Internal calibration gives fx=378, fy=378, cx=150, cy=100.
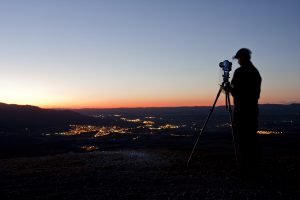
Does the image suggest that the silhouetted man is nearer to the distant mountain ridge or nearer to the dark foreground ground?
the dark foreground ground

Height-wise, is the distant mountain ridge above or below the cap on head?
below

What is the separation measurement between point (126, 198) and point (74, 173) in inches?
126

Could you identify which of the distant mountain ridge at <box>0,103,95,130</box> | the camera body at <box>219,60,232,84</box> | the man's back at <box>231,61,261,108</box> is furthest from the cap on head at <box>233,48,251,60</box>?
the distant mountain ridge at <box>0,103,95,130</box>

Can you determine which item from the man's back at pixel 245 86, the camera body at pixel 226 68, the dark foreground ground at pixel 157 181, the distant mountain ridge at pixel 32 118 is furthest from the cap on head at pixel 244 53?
the distant mountain ridge at pixel 32 118

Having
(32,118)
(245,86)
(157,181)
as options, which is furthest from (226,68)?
(32,118)

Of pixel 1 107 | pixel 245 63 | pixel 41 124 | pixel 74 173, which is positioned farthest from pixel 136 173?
pixel 1 107

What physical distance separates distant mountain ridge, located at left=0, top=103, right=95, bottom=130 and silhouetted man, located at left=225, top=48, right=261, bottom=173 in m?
92.1

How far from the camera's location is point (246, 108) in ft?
28.5

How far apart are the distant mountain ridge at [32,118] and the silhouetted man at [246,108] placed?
Result: 3625 inches

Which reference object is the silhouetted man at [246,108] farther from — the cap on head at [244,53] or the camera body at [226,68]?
the camera body at [226,68]

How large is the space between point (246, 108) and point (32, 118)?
11127 cm

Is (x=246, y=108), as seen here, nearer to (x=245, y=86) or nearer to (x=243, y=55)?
(x=245, y=86)

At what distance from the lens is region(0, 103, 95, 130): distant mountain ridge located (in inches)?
4004

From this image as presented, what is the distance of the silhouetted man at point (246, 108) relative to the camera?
28.4 feet
